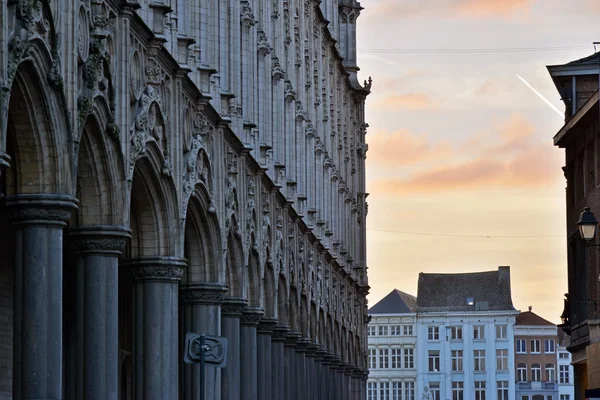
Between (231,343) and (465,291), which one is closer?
(231,343)

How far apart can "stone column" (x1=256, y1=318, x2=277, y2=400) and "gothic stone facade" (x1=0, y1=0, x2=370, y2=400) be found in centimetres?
6

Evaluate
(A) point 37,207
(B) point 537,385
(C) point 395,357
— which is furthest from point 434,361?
(A) point 37,207

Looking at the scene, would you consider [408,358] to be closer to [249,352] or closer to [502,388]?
[502,388]

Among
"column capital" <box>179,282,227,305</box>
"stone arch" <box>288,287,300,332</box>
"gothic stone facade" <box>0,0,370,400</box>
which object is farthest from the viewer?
"stone arch" <box>288,287,300,332</box>

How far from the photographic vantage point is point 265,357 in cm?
4828

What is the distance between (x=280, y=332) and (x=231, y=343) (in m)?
10.0

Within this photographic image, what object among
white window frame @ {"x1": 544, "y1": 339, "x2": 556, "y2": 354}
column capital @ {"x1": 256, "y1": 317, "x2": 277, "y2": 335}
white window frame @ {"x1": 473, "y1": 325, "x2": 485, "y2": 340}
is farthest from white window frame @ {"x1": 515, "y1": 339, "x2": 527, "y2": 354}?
column capital @ {"x1": 256, "y1": 317, "x2": 277, "y2": 335}

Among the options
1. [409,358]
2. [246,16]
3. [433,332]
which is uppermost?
[433,332]

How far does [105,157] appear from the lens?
27875 millimetres

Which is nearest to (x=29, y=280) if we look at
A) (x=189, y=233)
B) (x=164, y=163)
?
(x=164, y=163)

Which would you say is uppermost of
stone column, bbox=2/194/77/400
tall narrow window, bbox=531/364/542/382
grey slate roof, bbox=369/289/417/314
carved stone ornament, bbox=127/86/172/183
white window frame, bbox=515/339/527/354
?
grey slate roof, bbox=369/289/417/314

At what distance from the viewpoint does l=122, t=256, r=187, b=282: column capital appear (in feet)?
108

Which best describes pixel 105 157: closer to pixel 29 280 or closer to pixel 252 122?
pixel 29 280

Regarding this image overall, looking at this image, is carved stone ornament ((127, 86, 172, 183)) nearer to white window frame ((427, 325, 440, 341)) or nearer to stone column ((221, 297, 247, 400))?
stone column ((221, 297, 247, 400))
